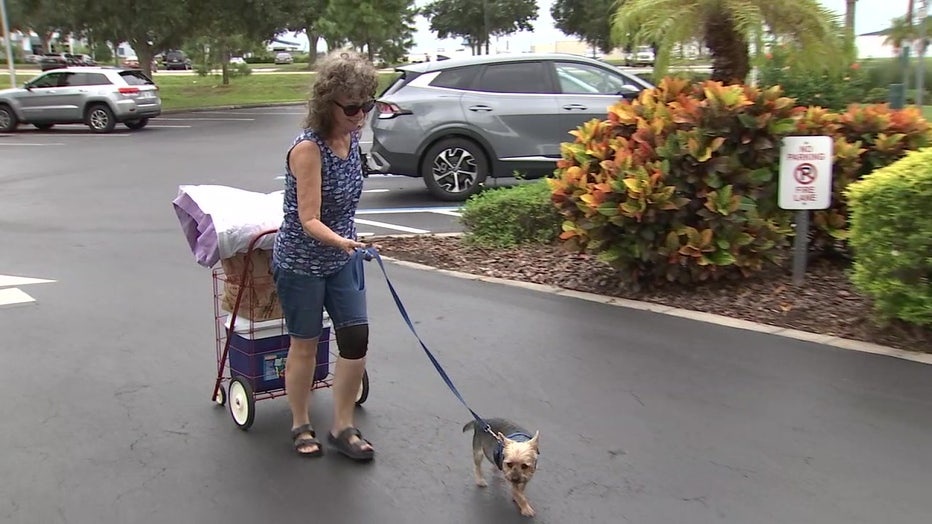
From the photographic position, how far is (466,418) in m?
4.44

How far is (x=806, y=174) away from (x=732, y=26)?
85.6 inches

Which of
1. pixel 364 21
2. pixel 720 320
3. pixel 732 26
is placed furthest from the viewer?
pixel 364 21

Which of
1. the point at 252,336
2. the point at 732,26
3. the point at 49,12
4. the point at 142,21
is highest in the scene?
the point at 49,12

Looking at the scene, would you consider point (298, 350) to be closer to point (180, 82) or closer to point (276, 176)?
point (276, 176)

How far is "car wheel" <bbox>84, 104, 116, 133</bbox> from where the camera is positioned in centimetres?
2184

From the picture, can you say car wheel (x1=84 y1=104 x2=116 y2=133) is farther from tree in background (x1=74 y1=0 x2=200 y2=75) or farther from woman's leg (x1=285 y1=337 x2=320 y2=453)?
woman's leg (x1=285 y1=337 x2=320 y2=453)

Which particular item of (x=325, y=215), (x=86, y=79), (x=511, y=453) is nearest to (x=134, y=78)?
(x=86, y=79)

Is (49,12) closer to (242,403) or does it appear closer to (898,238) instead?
(242,403)

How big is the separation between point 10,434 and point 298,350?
1.57 meters

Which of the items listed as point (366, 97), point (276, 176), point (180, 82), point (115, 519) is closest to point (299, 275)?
point (366, 97)

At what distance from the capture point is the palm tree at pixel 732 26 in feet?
24.6

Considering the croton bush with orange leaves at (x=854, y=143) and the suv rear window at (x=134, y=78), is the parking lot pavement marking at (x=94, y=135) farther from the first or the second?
the croton bush with orange leaves at (x=854, y=143)

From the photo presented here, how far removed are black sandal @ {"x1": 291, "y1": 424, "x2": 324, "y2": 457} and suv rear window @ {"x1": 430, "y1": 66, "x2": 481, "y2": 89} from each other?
7633 millimetres

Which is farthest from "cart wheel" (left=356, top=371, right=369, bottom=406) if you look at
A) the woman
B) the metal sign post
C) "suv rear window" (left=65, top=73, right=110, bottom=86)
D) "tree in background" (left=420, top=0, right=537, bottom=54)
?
"tree in background" (left=420, top=0, right=537, bottom=54)
